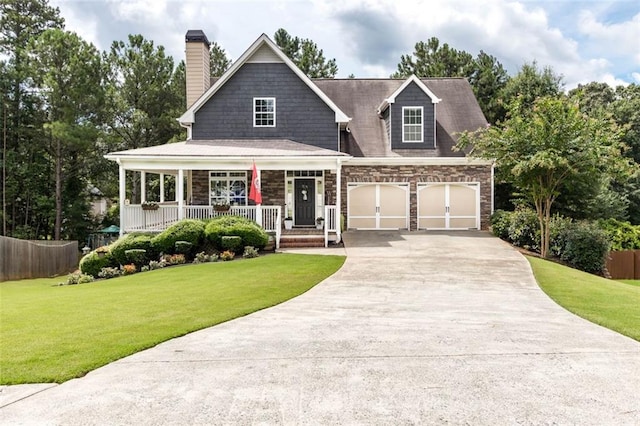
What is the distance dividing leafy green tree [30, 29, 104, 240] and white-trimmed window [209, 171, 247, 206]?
9.91m

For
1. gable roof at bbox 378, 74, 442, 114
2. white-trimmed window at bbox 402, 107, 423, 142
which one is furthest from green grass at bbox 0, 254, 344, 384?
gable roof at bbox 378, 74, 442, 114

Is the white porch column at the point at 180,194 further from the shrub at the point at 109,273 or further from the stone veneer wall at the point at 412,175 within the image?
the stone veneer wall at the point at 412,175

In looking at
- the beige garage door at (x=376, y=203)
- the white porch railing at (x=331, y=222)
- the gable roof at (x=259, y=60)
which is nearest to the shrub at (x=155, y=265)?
the white porch railing at (x=331, y=222)

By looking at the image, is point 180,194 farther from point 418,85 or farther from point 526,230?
point 526,230

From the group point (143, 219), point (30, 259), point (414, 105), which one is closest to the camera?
point (143, 219)

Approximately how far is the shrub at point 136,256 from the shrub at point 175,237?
0.43m

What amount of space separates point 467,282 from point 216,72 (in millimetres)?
30530

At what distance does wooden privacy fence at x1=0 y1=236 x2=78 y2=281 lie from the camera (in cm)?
1561

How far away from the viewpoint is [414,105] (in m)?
19.8

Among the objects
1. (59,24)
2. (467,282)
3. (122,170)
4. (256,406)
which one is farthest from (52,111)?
(256,406)

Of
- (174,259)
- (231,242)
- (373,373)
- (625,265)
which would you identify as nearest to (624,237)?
(625,265)

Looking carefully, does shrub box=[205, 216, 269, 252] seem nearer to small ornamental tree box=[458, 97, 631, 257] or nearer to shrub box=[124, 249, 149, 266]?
shrub box=[124, 249, 149, 266]

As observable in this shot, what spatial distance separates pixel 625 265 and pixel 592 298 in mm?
9019

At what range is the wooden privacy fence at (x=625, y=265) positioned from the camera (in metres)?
16.0
